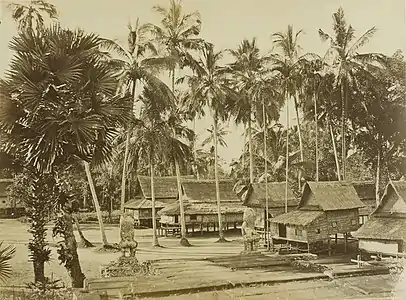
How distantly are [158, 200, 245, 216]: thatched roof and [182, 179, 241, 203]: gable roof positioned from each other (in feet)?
0.08

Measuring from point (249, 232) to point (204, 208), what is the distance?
30 centimetres

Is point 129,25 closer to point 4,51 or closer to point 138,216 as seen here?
point 4,51

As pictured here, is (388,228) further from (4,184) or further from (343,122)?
(4,184)

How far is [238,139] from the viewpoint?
2244mm

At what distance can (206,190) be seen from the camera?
7.88 feet

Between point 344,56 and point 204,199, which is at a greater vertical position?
point 344,56

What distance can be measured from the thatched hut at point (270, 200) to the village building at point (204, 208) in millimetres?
72

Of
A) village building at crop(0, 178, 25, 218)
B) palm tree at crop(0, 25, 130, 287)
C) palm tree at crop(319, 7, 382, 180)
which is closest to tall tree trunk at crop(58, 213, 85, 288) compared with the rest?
palm tree at crop(0, 25, 130, 287)

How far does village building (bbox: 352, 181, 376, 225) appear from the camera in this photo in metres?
2.42

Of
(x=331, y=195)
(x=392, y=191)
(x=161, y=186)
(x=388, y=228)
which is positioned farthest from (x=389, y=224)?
(x=161, y=186)

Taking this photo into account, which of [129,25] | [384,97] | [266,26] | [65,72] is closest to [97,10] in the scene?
[129,25]

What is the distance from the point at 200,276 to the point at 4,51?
Result: 1102 millimetres

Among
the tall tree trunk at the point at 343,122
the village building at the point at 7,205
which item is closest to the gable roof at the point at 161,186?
the village building at the point at 7,205

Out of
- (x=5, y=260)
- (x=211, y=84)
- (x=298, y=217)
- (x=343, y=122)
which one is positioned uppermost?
(x=211, y=84)
